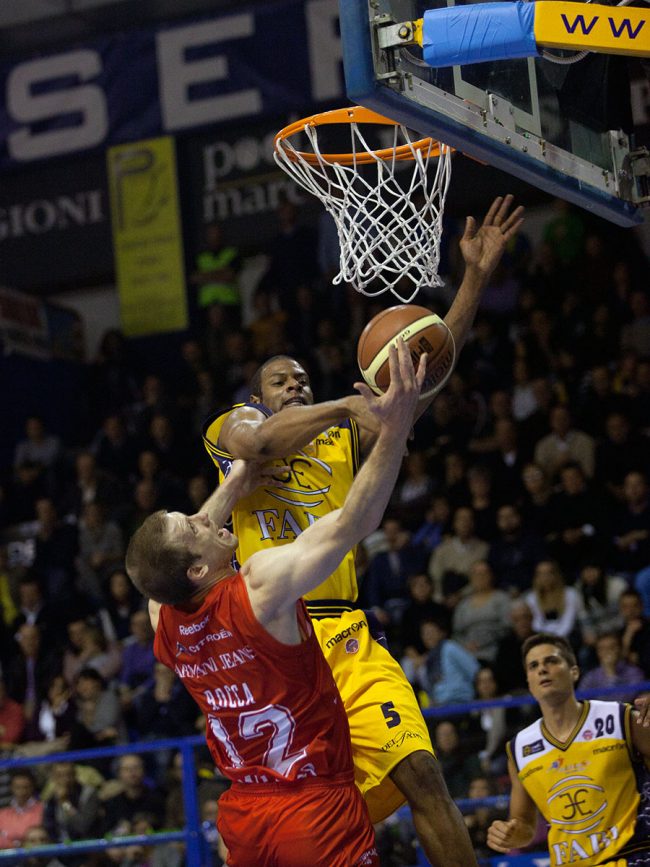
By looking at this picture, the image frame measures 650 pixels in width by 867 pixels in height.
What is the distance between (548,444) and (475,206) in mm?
4150

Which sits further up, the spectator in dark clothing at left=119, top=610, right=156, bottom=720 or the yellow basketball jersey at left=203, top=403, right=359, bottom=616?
the yellow basketball jersey at left=203, top=403, right=359, bottom=616

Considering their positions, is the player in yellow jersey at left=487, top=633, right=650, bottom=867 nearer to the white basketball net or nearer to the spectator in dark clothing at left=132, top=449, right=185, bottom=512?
the white basketball net

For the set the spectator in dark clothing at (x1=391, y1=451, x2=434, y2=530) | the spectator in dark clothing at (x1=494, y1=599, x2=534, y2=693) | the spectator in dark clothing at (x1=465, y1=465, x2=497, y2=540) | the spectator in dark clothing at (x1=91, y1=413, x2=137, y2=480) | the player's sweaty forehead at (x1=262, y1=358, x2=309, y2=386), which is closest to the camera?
the player's sweaty forehead at (x1=262, y1=358, x2=309, y2=386)

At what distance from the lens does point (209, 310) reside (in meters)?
14.9

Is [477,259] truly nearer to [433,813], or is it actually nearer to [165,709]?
[433,813]

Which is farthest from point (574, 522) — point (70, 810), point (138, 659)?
point (70, 810)

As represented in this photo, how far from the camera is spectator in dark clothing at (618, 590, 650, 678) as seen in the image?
8.59m

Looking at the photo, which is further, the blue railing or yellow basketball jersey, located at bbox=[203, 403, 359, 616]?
the blue railing

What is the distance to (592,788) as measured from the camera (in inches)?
233

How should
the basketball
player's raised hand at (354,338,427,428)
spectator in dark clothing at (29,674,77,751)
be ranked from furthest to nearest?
spectator in dark clothing at (29,674,77,751), the basketball, player's raised hand at (354,338,427,428)

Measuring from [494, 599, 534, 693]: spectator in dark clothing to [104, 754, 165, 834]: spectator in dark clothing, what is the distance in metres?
2.38

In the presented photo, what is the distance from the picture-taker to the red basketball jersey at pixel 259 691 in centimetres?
427

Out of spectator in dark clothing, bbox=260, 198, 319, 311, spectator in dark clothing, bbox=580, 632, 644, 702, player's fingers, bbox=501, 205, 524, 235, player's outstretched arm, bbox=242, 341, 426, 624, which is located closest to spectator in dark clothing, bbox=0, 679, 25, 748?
spectator in dark clothing, bbox=580, 632, 644, 702

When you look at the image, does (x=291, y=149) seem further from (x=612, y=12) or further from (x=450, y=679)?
(x=450, y=679)
